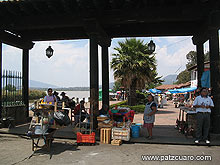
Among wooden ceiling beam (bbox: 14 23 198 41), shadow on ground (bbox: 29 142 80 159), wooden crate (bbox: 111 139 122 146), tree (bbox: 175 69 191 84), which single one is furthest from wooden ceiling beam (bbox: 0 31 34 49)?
tree (bbox: 175 69 191 84)

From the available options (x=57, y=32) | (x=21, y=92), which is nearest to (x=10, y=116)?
(x=21, y=92)

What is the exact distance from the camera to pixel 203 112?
20.1 ft

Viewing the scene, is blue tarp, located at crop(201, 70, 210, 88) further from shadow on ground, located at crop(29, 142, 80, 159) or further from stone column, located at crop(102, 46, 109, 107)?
shadow on ground, located at crop(29, 142, 80, 159)

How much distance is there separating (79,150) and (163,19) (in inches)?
199

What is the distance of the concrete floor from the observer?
4.87 meters

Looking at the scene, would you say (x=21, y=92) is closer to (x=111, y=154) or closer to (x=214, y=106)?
(x=111, y=154)

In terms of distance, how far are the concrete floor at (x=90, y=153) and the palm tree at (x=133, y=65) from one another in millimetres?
10470

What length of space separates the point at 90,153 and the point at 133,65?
11.4 m

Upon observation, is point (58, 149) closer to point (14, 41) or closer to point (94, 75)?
point (94, 75)

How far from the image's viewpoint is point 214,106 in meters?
6.49

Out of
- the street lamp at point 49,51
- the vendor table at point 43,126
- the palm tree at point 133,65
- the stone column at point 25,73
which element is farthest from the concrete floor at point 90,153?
the palm tree at point 133,65

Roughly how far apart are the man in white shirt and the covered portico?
0.54m

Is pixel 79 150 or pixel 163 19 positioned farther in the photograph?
pixel 163 19

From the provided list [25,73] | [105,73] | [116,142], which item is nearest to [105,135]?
[116,142]
